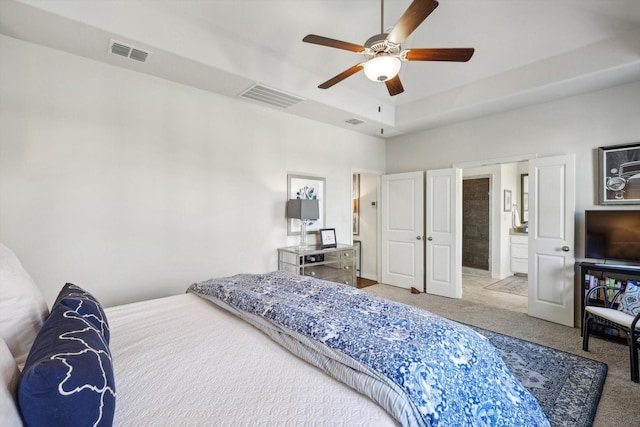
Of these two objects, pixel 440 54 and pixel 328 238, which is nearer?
pixel 440 54

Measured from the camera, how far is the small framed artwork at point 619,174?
3.18 meters

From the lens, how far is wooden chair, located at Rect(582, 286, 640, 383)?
2.30 meters

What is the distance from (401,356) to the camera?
1.12 m

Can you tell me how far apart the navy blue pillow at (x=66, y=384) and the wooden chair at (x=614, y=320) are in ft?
11.1

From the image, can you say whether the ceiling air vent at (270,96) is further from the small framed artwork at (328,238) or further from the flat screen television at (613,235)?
the flat screen television at (613,235)

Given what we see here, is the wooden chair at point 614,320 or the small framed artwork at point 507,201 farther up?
the small framed artwork at point 507,201

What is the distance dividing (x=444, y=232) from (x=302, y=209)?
235 centimetres

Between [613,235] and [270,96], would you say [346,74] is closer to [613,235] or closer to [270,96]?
[270,96]

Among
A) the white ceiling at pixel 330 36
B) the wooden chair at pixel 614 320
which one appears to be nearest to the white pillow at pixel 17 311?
the white ceiling at pixel 330 36

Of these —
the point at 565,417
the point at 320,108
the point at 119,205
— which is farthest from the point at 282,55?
the point at 565,417

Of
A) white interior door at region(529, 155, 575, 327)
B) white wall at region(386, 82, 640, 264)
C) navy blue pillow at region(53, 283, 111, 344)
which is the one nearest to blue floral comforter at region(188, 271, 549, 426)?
navy blue pillow at region(53, 283, 111, 344)

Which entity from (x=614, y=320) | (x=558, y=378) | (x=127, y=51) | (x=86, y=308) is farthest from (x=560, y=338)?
(x=127, y=51)

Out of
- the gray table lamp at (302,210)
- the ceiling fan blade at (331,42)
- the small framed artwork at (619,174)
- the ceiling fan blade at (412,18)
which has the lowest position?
the gray table lamp at (302,210)

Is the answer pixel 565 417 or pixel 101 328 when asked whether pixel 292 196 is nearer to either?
pixel 101 328
